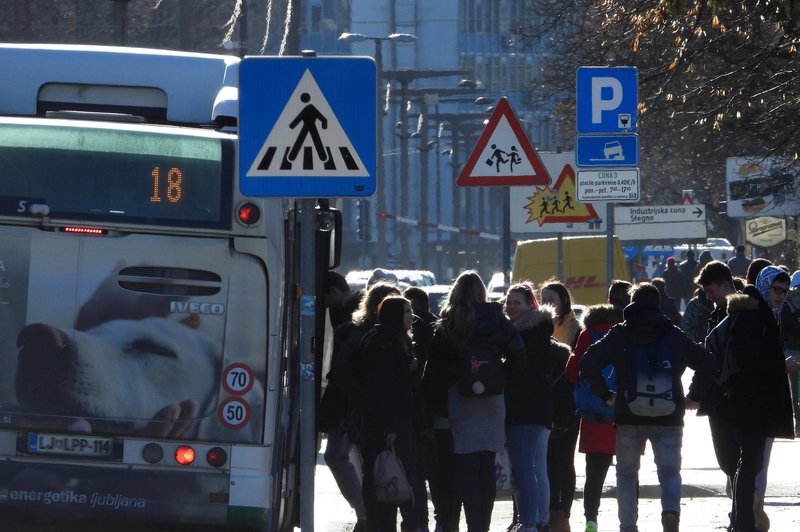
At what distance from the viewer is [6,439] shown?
815 cm

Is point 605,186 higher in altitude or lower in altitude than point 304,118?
higher

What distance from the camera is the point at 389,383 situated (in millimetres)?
9469

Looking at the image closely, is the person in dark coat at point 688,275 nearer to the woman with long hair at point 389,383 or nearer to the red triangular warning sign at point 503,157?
the red triangular warning sign at point 503,157

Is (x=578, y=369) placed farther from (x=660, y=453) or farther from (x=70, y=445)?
(x=70, y=445)

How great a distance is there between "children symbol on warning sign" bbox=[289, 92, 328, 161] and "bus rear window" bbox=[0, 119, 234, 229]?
1204 mm

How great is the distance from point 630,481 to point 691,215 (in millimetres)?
20790

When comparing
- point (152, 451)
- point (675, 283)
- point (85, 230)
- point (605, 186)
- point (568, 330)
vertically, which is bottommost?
point (152, 451)

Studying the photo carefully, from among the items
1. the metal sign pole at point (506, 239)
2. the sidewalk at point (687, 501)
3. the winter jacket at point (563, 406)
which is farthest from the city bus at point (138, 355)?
the metal sign pole at point (506, 239)

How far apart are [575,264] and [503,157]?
19.6m

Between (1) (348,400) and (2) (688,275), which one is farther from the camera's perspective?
(2) (688,275)

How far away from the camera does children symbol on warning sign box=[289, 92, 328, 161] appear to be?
705 centimetres

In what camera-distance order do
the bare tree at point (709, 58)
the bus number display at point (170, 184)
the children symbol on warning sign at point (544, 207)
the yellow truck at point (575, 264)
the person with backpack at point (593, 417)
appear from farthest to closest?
the yellow truck at point (575, 264) < the children symbol on warning sign at point (544, 207) < the bare tree at point (709, 58) < the person with backpack at point (593, 417) < the bus number display at point (170, 184)

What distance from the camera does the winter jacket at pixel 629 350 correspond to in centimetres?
974

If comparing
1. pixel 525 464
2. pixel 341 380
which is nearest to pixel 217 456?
pixel 341 380
